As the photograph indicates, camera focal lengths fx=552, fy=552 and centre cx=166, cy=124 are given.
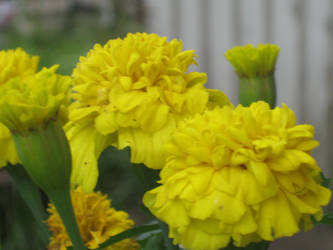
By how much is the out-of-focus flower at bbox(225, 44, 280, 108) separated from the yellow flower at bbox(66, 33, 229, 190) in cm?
10

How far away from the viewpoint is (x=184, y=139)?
39 centimetres

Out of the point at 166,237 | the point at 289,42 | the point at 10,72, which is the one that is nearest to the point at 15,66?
the point at 10,72

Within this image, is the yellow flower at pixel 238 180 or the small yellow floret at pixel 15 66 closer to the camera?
the yellow flower at pixel 238 180

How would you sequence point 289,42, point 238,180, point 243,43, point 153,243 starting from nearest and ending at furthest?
point 238,180 → point 153,243 → point 289,42 → point 243,43

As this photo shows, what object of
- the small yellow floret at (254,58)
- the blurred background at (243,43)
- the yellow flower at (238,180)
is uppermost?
the small yellow floret at (254,58)

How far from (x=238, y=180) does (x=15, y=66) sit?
286 millimetres

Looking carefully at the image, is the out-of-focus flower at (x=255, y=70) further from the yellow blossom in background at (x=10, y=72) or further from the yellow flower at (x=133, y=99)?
the yellow blossom in background at (x=10, y=72)

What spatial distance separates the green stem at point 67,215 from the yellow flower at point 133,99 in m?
0.02

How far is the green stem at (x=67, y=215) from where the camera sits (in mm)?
421

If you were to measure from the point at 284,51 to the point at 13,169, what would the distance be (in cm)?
212

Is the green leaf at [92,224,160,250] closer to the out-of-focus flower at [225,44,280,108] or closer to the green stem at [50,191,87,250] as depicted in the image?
the green stem at [50,191,87,250]

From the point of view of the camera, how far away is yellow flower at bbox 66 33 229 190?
1.43 feet

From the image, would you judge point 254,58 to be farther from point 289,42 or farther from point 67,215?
point 289,42

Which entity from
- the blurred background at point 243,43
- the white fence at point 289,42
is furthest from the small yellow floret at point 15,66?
the white fence at point 289,42
